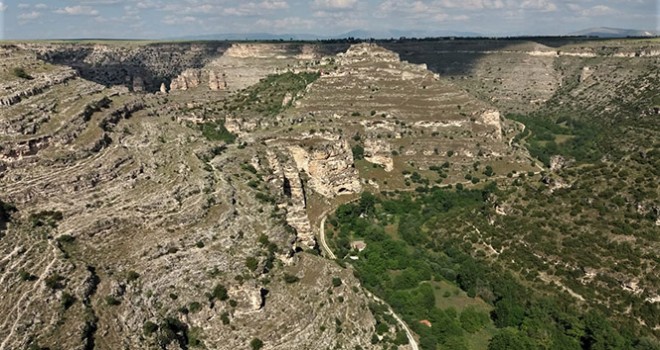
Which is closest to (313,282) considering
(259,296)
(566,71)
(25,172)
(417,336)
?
(259,296)

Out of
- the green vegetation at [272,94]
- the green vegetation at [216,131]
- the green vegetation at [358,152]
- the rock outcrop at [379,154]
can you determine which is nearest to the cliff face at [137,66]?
the green vegetation at [272,94]

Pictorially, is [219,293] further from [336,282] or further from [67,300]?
[67,300]

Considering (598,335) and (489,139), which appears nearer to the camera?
(598,335)

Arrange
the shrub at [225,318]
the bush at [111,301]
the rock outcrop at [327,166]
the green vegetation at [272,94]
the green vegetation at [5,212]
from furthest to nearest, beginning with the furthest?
the green vegetation at [272,94] < the rock outcrop at [327,166] < the shrub at [225,318] < the green vegetation at [5,212] < the bush at [111,301]

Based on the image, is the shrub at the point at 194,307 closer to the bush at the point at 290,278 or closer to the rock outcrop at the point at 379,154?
the bush at the point at 290,278

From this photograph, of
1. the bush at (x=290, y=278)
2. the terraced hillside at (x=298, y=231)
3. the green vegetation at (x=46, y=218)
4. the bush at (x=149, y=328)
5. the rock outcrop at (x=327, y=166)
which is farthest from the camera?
the rock outcrop at (x=327, y=166)

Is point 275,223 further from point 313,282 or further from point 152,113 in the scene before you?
point 152,113

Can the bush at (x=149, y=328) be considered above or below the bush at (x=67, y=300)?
below

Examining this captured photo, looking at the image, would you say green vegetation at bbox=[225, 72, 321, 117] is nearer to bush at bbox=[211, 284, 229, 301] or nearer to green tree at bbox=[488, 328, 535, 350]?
bush at bbox=[211, 284, 229, 301]
